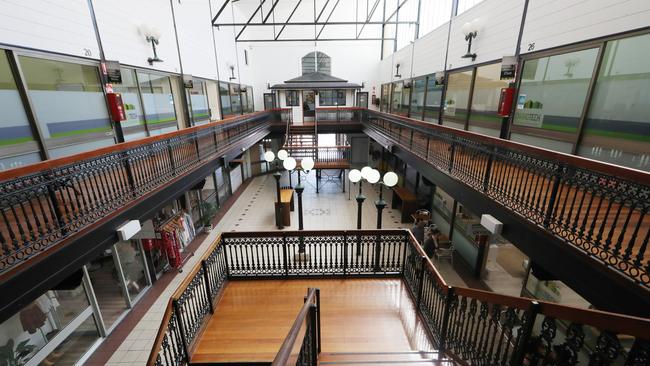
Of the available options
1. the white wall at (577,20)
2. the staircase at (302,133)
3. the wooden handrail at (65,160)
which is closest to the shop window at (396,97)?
the staircase at (302,133)

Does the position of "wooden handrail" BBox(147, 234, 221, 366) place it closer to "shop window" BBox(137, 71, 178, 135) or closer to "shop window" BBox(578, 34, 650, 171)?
"shop window" BBox(137, 71, 178, 135)

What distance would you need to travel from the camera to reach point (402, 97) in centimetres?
1359

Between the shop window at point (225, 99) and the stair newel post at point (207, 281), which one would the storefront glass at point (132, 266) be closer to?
the stair newel post at point (207, 281)

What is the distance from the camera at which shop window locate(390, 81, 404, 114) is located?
45.7ft

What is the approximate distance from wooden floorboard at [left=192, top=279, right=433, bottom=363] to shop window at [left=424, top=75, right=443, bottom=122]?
6.88 metres

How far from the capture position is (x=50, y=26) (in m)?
4.68

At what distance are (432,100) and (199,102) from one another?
8934 millimetres

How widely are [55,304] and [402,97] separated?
14.0 metres

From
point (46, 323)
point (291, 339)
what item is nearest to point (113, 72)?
point (46, 323)

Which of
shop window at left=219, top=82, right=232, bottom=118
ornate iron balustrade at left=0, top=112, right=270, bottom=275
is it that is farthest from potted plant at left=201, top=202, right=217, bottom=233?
shop window at left=219, top=82, right=232, bottom=118

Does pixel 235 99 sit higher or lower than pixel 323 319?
higher

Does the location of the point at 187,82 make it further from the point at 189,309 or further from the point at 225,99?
the point at 189,309

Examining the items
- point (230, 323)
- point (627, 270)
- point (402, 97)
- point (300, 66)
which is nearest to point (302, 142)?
point (402, 97)

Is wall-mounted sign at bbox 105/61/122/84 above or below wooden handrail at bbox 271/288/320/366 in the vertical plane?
above
